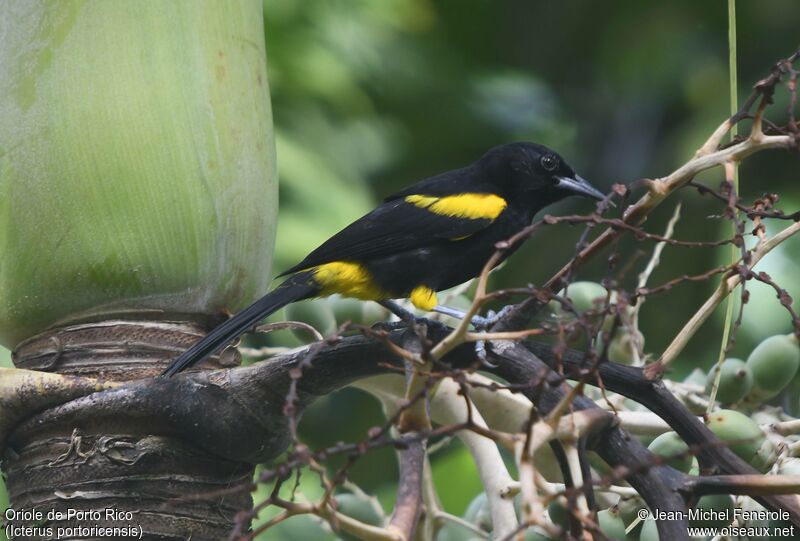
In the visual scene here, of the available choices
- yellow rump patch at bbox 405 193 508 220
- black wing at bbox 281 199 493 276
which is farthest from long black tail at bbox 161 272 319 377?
yellow rump patch at bbox 405 193 508 220

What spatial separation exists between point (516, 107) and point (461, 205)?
1939mm

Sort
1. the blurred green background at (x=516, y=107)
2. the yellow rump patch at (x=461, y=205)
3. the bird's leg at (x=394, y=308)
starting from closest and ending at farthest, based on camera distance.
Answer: the bird's leg at (x=394, y=308) → the yellow rump patch at (x=461, y=205) → the blurred green background at (x=516, y=107)

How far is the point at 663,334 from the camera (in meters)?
3.84

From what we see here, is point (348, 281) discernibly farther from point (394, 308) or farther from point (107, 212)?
point (107, 212)

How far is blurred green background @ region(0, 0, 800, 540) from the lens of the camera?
11.1 ft

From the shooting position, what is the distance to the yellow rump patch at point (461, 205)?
2.28 metres

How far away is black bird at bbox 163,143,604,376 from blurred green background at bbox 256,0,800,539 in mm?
704

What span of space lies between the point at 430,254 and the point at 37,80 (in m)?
0.98

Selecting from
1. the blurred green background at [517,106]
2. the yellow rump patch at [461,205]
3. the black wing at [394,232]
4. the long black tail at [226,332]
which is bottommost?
the long black tail at [226,332]

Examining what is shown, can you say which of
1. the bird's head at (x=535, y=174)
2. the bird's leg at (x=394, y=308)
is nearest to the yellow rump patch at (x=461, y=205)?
the bird's head at (x=535, y=174)

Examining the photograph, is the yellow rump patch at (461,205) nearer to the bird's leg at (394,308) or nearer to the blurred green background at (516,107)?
the bird's leg at (394,308)

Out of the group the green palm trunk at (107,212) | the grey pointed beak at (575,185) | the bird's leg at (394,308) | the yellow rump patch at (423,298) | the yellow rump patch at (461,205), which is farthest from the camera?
the grey pointed beak at (575,185)

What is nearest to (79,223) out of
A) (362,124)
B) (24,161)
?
(24,161)

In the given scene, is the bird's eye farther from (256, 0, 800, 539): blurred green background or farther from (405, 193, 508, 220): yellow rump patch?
(256, 0, 800, 539): blurred green background
